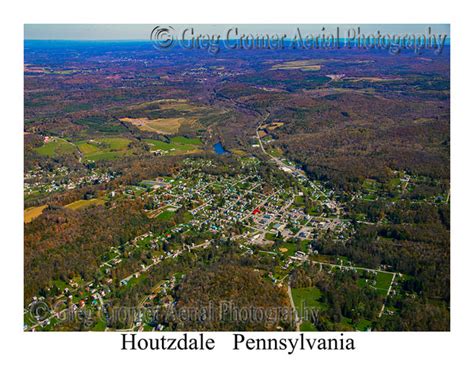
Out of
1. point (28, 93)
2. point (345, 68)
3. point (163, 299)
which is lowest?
point (163, 299)

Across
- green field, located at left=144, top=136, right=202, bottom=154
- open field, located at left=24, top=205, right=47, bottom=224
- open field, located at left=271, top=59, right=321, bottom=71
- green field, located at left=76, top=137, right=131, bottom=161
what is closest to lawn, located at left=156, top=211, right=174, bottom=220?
open field, located at left=24, top=205, right=47, bottom=224

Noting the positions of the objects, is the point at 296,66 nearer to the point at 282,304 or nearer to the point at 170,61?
the point at 170,61

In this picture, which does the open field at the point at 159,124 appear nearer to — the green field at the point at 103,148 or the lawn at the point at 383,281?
the green field at the point at 103,148

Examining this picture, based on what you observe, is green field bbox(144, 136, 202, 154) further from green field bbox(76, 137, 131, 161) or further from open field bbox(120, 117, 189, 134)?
open field bbox(120, 117, 189, 134)

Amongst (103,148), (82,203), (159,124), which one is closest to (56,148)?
(103,148)

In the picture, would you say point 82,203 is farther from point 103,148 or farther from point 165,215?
point 103,148

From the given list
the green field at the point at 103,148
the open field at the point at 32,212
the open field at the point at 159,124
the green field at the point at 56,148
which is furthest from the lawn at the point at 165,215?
the open field at the point at 159,124
